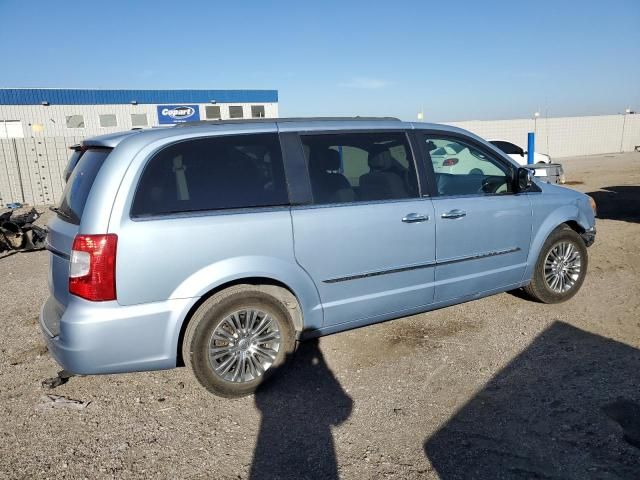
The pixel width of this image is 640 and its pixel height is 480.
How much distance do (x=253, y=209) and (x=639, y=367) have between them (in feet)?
10.1

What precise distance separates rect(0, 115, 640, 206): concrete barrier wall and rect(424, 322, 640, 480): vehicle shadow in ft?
52.3

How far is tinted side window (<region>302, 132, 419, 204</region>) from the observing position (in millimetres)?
3680

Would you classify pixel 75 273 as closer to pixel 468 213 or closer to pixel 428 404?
pixel 428 404

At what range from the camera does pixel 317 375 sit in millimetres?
3818

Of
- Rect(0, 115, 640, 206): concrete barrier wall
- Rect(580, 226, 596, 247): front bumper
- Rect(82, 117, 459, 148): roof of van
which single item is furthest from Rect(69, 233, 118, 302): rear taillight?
Rect(0, 115, 640, 206): concrete barrier wall

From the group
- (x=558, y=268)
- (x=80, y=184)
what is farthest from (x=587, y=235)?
(x=80, y=184)

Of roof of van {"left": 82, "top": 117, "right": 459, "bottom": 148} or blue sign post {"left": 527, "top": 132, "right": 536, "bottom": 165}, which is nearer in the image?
roof of van {"left": 82, "top": 117, "right": 459, "bottom": 148}

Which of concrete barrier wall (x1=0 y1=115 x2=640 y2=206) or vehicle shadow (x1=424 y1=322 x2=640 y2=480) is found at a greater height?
concrete barrier wall (x1=0 y1=115 x2=640 y2=206)

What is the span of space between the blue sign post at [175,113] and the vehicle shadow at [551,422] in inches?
1117

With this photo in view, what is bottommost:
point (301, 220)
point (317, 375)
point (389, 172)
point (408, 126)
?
point (317, 375)

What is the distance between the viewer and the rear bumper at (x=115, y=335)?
297 cm

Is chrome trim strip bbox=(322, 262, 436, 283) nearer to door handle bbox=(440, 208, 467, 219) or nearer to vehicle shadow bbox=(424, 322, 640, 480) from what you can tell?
door handle bbox=(440, 208, 467, 219)

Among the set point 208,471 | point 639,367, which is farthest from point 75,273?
point 639,367

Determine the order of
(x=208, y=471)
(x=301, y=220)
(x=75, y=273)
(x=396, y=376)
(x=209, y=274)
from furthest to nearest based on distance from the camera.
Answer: (x=396, y=376) < (x=301, y=220) < (x=209, y=274) < (x=75, y=273) < (x=208, y=471)
